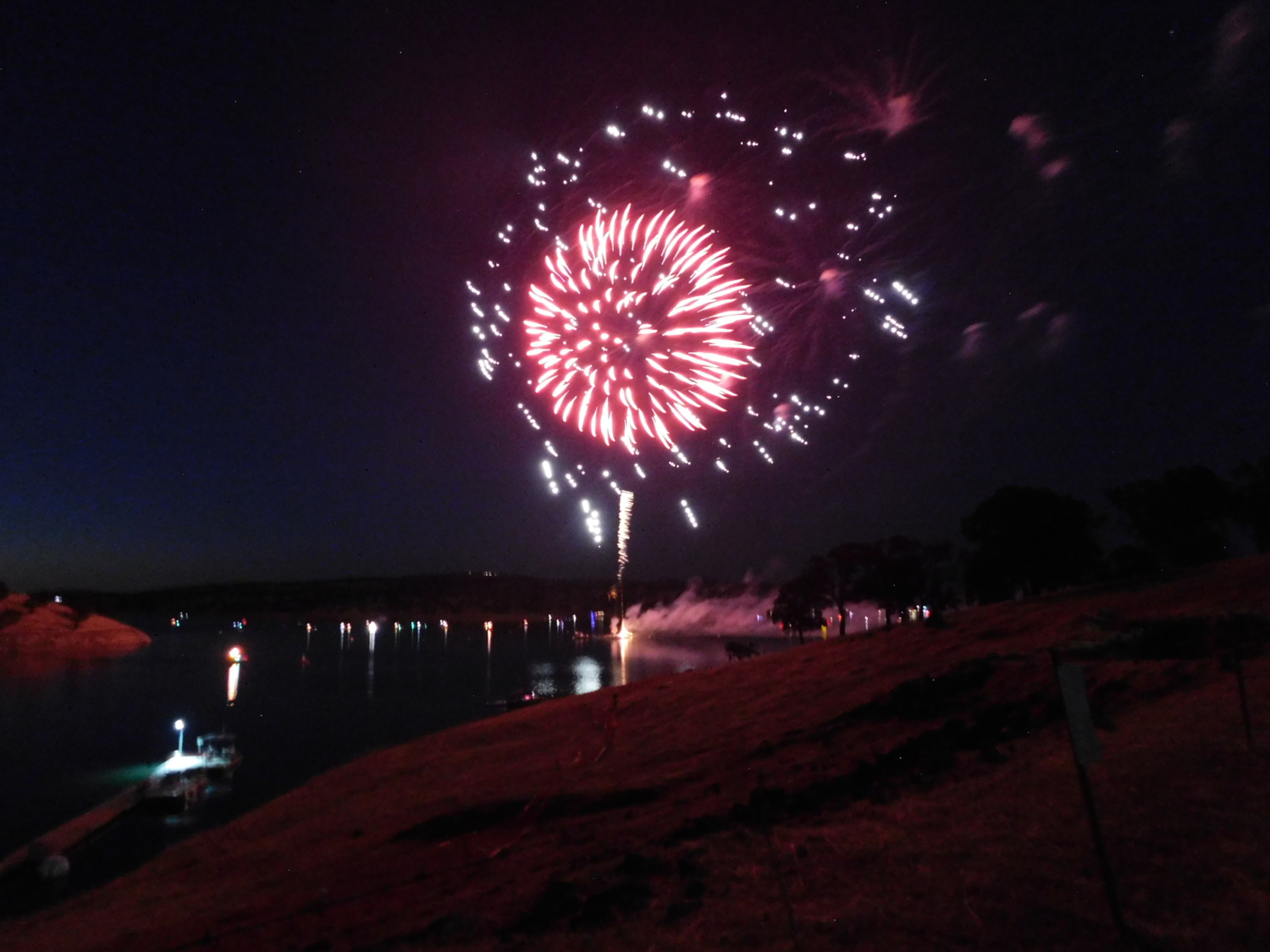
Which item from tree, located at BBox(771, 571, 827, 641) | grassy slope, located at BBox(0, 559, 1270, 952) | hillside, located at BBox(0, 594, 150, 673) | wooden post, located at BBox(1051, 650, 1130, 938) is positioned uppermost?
hillside, located at BBox(0, 594, 150, 673)

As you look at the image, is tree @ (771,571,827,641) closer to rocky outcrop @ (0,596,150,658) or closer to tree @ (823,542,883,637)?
tree @ (823,542,883,637)

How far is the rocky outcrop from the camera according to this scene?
151375mm

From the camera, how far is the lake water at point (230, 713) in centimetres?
3888

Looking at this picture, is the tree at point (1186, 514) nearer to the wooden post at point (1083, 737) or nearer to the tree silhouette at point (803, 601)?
the tree silhouette at point (803, 601)

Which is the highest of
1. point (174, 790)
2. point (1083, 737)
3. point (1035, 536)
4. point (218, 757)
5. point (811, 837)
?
point (1035, 536)

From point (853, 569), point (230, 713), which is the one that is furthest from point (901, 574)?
point (230, 713)

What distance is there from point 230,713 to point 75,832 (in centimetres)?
4525

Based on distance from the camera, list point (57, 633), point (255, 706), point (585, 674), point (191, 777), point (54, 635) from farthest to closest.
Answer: point (57, 633)
point (54, 635)
point (585, 674)
point (255, 706)
point (191, 777)

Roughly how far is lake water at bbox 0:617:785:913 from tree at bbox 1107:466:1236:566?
1833 inches

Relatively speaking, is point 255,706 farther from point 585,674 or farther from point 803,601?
point 803,601

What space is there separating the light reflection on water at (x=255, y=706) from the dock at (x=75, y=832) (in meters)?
2.21

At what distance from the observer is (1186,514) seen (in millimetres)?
45875

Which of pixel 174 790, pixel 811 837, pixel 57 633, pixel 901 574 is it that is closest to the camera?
pixel 811 837

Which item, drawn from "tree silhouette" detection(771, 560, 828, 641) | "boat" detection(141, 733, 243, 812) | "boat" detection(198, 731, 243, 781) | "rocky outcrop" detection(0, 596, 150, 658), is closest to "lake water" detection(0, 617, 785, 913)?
"boat" detection(141, 733, 243, 812)
